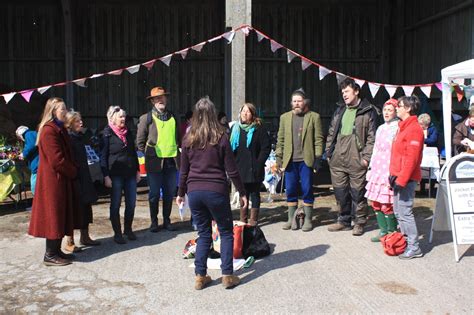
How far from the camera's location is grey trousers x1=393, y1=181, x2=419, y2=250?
19.0 ft

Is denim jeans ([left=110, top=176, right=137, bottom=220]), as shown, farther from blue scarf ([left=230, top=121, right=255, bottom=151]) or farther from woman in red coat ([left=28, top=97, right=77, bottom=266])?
blue scarf ([left=230, top=121, right=255, bottom=151])

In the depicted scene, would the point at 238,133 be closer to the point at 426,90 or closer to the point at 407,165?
the point at 407,165

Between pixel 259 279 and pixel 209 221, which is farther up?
pixel 209 221

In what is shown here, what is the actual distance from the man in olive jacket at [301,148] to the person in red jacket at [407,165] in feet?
4.31

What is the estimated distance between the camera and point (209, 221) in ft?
15.9

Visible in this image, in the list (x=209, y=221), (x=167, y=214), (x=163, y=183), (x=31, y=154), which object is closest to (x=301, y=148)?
(x=163, y=183)

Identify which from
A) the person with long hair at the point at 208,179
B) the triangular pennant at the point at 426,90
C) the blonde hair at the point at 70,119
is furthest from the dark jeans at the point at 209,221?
the triangular pennant at the point at 426,90

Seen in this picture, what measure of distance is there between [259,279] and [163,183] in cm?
239

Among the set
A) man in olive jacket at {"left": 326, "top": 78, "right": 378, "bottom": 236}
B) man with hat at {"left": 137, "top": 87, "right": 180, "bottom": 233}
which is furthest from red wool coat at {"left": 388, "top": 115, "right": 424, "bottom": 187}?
man with hat at {"left": 137, "top": 87, "right": 180, "bottom": 233}

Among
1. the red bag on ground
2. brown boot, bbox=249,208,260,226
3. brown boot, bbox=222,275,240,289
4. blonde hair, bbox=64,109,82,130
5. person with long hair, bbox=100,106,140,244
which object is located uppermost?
blonde hair, bbox=64,109,82,130

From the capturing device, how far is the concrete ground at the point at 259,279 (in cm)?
450

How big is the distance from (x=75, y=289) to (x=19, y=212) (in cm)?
429

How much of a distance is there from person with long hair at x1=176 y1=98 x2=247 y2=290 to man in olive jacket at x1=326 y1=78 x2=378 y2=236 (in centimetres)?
236

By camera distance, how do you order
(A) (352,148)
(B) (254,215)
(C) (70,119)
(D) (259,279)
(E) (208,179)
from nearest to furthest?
(E) (208,179)
(D) (259,279)
(C) (70,119)
(A) (352,148)
(B) (254,215)
